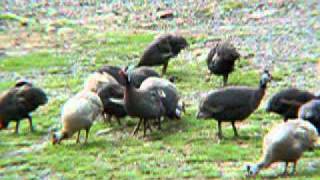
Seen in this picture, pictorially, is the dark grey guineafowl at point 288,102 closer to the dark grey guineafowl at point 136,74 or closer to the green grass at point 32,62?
the dark grey guineafowl at point 136,74

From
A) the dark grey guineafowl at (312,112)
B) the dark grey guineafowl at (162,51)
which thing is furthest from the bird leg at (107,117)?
the dark grey guineafowl at (312,112)

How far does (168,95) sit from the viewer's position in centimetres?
1551

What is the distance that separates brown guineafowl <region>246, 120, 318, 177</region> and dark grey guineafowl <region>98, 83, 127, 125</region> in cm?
362

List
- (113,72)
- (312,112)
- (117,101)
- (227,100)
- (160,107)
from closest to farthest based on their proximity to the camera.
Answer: (312,112)
(227,100)
(160,107)
(117,101)
(113,72)

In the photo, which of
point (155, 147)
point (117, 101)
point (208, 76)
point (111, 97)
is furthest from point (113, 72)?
point (155, 147)

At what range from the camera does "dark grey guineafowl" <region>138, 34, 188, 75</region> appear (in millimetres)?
18938

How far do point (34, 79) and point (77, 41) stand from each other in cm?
419

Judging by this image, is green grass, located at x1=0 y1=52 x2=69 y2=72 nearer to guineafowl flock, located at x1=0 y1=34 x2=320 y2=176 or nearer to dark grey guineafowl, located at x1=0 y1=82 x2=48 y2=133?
guineafowl flock, located at x1=0 y1=34 x2=320 y2=176

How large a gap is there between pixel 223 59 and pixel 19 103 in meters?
4.14

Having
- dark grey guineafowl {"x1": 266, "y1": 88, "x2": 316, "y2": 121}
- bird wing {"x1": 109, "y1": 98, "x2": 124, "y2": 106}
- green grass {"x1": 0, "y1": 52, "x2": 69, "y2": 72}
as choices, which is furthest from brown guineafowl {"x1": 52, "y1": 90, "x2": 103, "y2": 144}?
green grass {"x1": 0, "y1": 52, "x2": 69, "y2": 72}

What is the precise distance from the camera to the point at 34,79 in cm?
1998

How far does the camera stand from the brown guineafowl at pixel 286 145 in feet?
40.0

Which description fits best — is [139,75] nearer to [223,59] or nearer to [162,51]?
[223,59]

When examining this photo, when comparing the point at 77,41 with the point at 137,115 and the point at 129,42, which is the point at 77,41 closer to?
the point at 129,42
